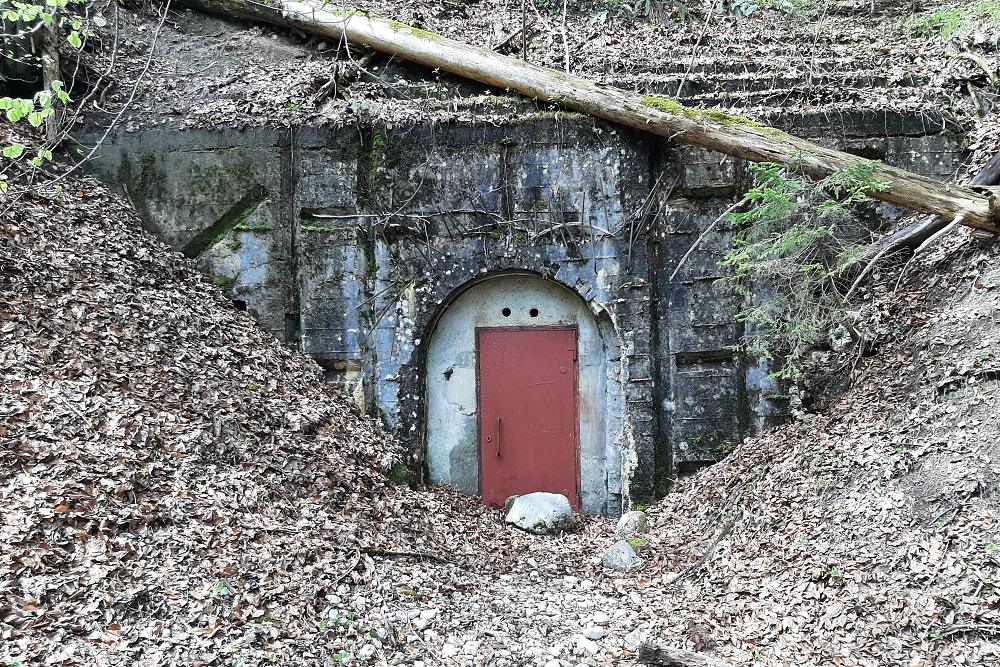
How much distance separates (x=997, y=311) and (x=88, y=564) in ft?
23.4

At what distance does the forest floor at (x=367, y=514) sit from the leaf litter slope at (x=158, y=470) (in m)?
0.02

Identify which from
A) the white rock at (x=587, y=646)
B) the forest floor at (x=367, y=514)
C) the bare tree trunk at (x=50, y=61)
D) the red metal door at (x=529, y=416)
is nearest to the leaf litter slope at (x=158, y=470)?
the forest floor at (x=367, y=514)

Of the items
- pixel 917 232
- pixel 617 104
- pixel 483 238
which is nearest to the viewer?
pixel 917 232

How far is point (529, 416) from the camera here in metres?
8.59

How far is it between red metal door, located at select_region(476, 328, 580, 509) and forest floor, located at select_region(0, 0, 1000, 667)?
0.60m

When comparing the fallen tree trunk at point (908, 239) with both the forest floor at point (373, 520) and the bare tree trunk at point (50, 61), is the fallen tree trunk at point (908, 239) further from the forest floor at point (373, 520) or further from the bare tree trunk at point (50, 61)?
the bare tree trunk at point (50, 61)

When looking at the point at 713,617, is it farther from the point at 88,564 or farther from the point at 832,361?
the point at 88,564

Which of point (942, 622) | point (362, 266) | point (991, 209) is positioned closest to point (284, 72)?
point (362, 266)

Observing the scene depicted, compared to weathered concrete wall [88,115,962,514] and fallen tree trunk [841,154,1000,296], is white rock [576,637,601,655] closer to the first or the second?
weathered concrete wall [88,115,962,514]

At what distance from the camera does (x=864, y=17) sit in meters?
10.9

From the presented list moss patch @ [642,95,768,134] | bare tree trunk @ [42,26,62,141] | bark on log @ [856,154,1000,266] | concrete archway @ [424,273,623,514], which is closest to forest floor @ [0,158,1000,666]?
bark on log @ [856,154,1000,266]

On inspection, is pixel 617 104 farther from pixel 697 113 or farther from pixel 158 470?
pixel 158 470

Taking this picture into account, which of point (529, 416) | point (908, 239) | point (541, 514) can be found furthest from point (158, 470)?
point (908, 239)

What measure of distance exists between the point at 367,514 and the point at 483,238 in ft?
11.3
